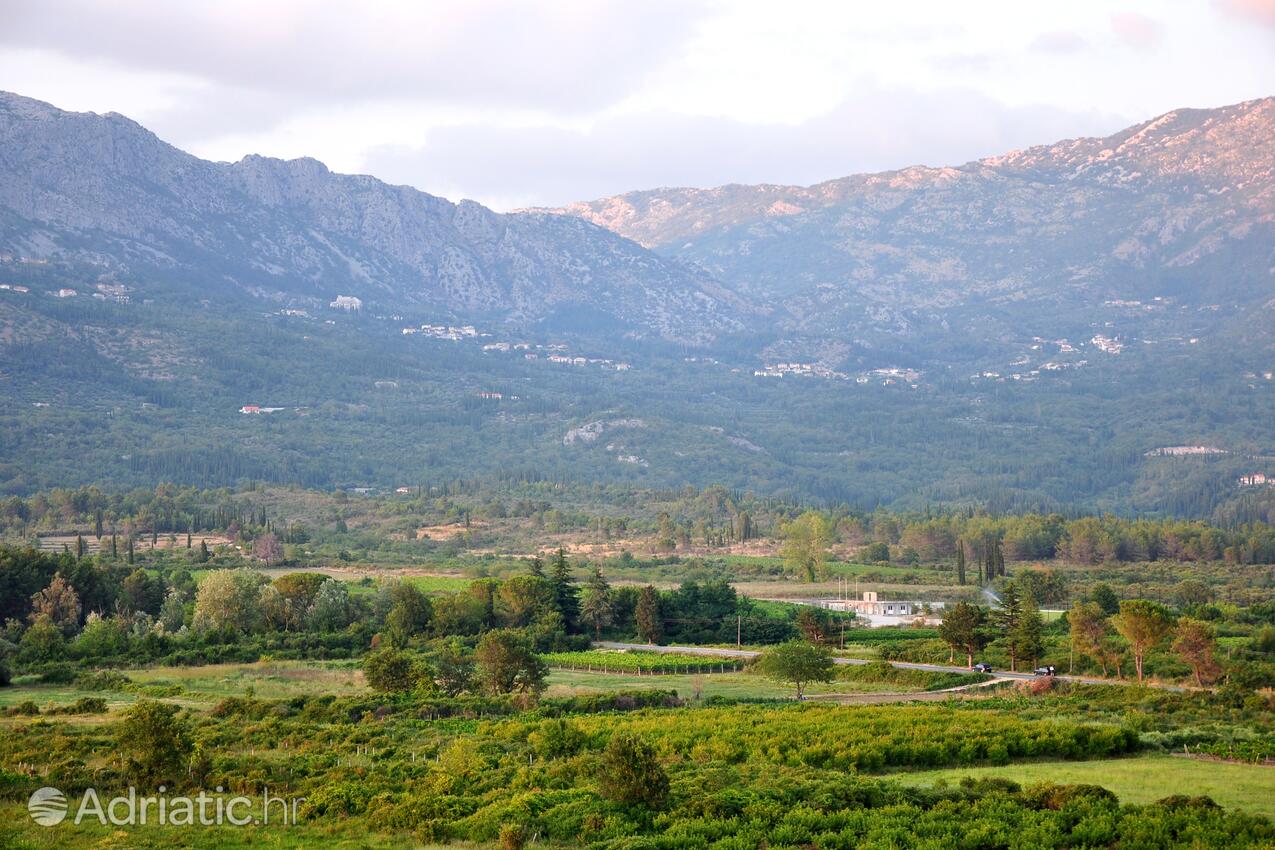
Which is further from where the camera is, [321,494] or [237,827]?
[321,494]

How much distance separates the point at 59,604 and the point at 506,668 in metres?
33.9

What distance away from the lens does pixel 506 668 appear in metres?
51.7

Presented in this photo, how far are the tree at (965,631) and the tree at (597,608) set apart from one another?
22631 mm

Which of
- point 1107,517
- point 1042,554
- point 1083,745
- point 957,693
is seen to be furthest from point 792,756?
point 1107,517

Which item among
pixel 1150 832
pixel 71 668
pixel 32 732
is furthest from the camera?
pixel 71 668

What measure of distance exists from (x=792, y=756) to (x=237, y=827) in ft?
51.6

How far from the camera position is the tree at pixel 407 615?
70831 millimetres

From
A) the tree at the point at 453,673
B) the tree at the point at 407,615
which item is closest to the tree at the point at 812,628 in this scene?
the tree at the point at 407,615

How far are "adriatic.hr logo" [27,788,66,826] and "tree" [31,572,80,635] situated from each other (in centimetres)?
4315

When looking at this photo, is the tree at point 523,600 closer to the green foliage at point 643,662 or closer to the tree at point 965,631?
the green foliage at point 643,662

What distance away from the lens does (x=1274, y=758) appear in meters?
35.3

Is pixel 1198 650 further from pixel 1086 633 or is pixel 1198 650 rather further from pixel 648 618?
pixel 648 618

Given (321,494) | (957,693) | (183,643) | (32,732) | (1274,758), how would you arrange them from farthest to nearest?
(321,494) < (183,643) < (957,693) < (32,732) < (1274,758)

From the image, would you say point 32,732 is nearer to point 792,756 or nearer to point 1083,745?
point 792,756
